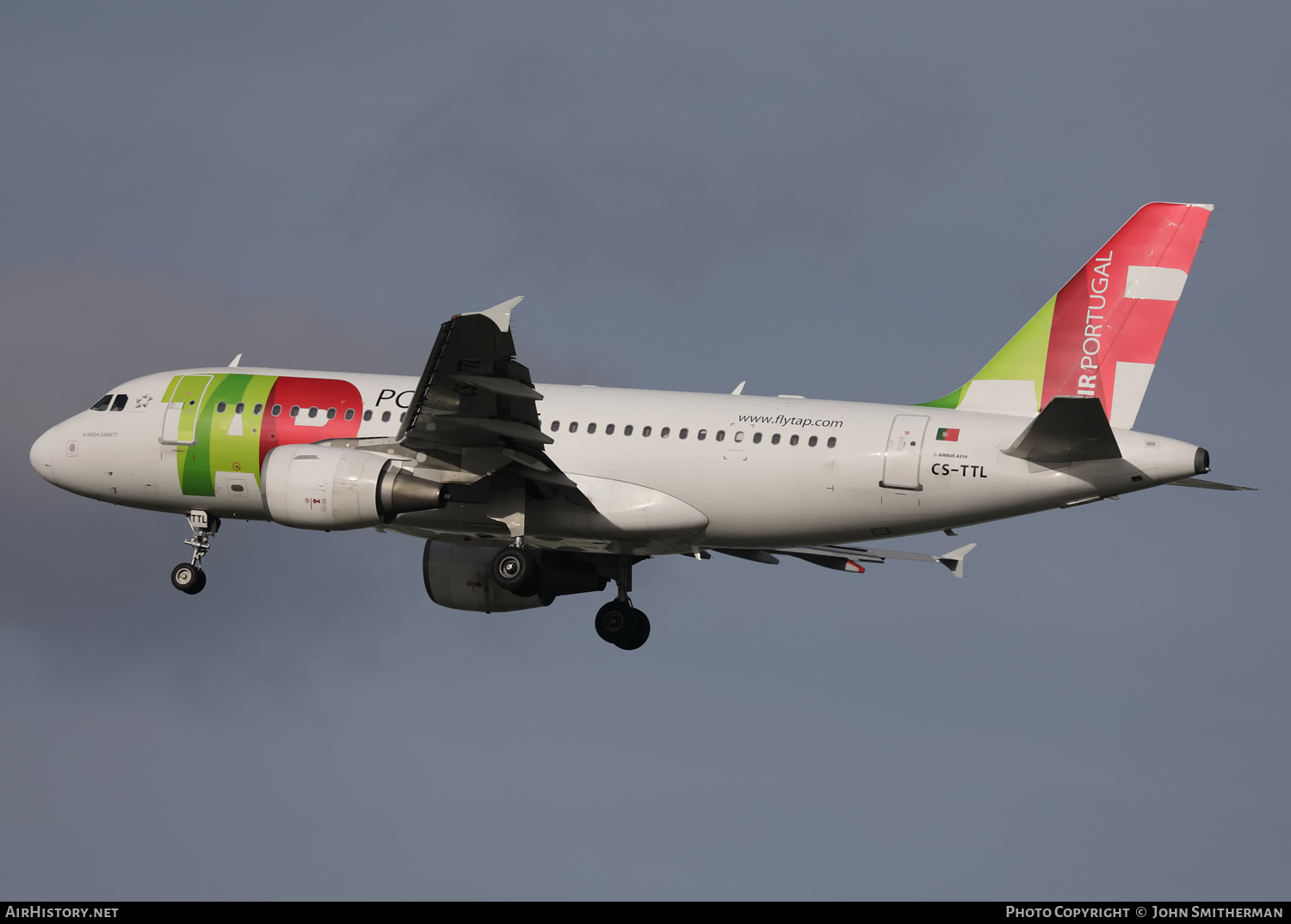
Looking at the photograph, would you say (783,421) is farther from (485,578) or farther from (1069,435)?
(485,578)

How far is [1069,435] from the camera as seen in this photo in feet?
116

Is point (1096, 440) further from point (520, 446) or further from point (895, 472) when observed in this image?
point (520, 446)

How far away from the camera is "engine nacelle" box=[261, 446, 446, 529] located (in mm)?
36750

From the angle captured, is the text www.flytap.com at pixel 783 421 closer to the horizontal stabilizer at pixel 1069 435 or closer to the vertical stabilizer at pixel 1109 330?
the vertical stabilizer at pixel 1109 330

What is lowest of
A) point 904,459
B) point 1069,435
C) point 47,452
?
point 1069,435

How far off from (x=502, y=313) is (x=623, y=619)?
12.4 meters

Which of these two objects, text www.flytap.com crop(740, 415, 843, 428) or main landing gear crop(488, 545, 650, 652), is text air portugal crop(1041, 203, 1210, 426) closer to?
text www.flytap.com crop(740, 415, 843, 428)

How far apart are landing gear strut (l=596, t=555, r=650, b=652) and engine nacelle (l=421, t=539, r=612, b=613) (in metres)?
0.47

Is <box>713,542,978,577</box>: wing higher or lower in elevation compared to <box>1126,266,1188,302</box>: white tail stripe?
lower

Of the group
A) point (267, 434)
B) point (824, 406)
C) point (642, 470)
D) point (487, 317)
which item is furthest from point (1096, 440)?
point (267, 434)

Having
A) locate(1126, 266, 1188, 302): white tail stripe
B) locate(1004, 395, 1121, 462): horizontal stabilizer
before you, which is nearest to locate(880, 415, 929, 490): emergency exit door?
locate(1004, 395, 1121, 462): horizontal stabilizer

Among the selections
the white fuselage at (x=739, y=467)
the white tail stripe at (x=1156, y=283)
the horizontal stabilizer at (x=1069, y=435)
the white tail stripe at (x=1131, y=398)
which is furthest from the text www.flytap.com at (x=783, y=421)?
the white tail stripe at (x=1156, y=283)

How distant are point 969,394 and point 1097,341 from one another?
10.0ft

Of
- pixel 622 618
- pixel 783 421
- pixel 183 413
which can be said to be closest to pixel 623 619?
pixel 622 618
